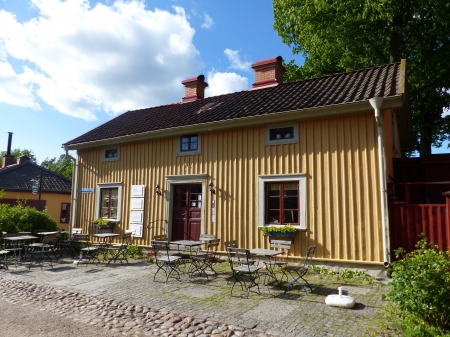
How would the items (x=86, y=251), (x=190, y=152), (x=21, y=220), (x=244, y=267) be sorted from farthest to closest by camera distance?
1. (x=21, y=220)
2. (x=86, y=251)
3. (x=190, y=152)
4. (x=244, y=267)

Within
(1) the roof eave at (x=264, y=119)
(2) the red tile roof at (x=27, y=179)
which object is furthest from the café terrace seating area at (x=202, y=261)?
(2) the red tile roof at (x=27, y=179)

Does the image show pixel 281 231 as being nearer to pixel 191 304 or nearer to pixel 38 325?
pixel 191 304

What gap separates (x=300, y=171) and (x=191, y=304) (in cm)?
459

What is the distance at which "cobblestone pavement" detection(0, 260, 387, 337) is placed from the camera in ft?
15.1

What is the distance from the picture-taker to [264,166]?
9305 millimetres

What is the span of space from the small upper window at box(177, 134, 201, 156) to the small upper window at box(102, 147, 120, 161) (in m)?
2.91

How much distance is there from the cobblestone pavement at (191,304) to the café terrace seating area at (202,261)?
0.19 meters

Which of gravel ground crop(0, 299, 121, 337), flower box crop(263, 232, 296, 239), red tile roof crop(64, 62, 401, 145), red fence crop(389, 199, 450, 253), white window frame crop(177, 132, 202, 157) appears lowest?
gravel ground crop(0, 299, 121, 337)

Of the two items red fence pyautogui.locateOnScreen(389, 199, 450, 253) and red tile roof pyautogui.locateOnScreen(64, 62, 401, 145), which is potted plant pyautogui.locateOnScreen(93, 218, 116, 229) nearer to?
red tile roof pyautogui.locateOnScreen(64, 62, 401, 145)

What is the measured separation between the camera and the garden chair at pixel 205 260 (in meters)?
8.03

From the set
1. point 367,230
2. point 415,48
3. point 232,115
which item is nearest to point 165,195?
point 232,115

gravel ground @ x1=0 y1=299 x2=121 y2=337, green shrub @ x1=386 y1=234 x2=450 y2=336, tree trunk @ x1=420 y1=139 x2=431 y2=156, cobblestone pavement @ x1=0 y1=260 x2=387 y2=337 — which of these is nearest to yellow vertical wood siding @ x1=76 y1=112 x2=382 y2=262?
cobblestone pavement @ x1=0 y1=260 x2=387 y2=337

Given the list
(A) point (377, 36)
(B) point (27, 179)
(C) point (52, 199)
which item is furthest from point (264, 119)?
(B) point (27, 179)

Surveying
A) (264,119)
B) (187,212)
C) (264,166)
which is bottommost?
(187,212)
